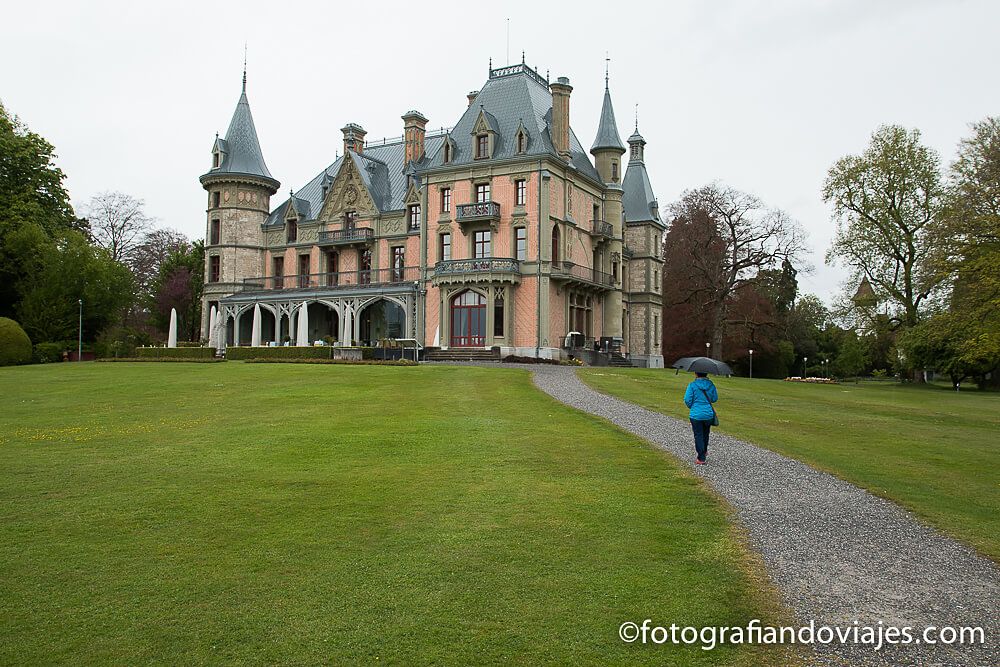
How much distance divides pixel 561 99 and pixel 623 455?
1364 inches

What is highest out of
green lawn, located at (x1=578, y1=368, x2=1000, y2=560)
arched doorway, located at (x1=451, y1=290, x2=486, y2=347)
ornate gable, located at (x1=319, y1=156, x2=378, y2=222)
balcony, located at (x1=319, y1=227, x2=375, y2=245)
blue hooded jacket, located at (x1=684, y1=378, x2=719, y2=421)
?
ornate gable, located at (x1=319, y1=156, x2=378, y2=222)

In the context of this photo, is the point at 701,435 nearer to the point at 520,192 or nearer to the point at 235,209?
the point at 520,192

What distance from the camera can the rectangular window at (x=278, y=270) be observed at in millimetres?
52812

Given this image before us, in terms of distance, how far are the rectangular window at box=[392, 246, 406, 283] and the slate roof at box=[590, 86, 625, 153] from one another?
13930 mm

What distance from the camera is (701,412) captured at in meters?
12.2

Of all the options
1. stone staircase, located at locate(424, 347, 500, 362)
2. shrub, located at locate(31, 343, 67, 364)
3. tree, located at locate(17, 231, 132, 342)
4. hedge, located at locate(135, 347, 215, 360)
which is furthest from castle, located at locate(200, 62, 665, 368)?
shrub, located at locate(31, 343, 67, 364)

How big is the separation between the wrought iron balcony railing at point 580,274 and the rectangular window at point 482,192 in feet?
18.3

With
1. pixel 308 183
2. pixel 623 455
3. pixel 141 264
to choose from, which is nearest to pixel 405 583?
pixel 623 455

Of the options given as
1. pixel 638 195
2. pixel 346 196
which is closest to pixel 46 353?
pixel 346 196

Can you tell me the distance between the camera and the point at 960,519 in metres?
8.80

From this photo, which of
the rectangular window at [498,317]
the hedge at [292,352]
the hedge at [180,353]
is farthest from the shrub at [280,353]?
the rectangular window at [498,317]

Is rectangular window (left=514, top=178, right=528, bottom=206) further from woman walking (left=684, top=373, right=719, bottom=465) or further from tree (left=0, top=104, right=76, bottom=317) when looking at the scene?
woman walking (left=684, top=373, right=719, bottom=465)

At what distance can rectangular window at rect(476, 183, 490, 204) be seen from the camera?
43531 millimetres

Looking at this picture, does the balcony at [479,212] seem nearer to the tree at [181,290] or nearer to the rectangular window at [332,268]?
the rectangular window at [332,268]
